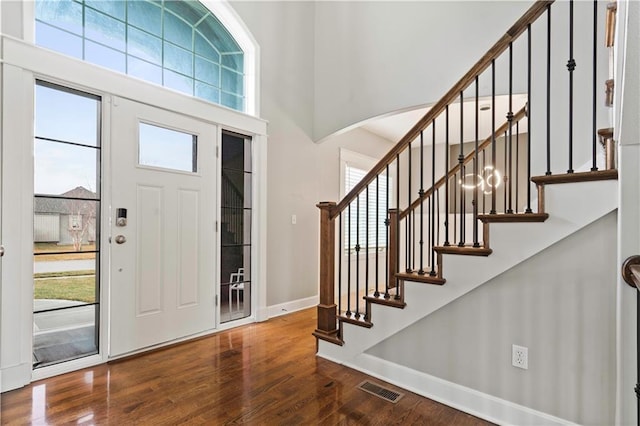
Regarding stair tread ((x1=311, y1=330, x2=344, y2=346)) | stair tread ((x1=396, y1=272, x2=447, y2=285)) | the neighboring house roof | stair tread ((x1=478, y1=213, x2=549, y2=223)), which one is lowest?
stair tread ((x1=311, y1=330, x2=344, y2=346))

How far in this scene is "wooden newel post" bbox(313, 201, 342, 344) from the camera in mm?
2887

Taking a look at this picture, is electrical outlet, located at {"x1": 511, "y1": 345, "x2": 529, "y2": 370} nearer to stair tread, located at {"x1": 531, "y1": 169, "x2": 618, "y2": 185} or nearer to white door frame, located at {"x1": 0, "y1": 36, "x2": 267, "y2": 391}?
stair tread, located at {"x1": 531, "y1": 169, "x2": 618, "y2": 185}

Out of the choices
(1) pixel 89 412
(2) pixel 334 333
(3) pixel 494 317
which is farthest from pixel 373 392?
(1) pixel 89 412

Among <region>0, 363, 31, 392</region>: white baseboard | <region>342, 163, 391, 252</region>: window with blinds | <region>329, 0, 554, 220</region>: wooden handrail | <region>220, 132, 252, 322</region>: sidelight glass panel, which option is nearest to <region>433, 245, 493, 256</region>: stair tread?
<region>329, 0, 554, 220</region>: wooden handrail

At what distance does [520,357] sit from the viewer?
193cm

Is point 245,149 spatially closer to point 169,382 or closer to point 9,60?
point 9,60

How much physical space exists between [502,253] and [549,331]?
17.8 inches

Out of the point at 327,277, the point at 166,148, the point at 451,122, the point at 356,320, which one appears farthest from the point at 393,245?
the point at 451,122

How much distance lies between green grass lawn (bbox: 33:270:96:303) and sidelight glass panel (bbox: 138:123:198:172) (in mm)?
1032

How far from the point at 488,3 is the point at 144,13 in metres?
3.14

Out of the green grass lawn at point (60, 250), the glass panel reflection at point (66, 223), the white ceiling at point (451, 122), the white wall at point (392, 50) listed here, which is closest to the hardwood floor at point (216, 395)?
the green grass lawn at point (60, 250)

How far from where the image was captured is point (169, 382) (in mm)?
2451

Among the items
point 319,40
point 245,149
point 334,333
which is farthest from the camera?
point 319,40

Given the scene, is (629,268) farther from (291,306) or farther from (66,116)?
(66,116)
